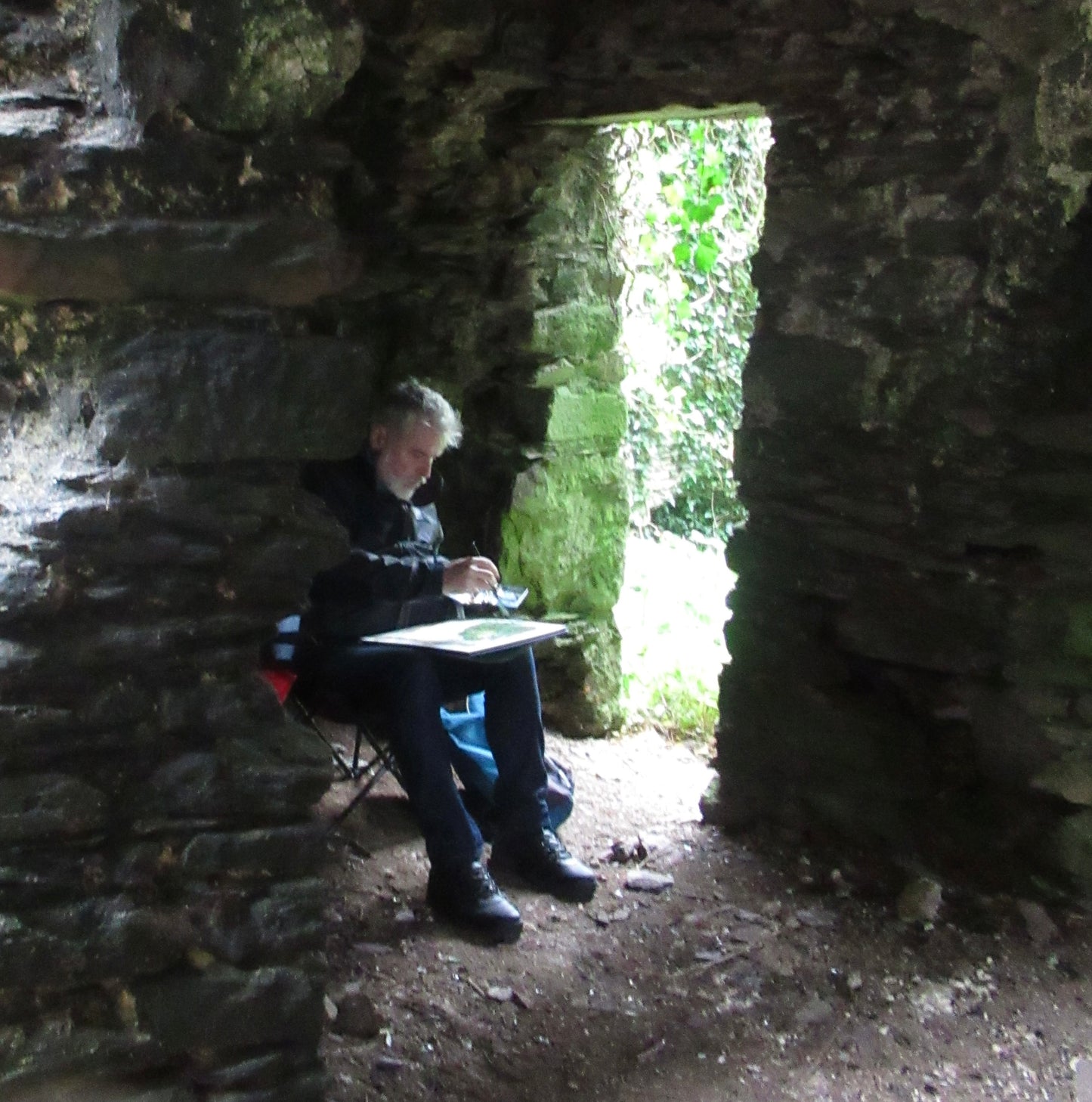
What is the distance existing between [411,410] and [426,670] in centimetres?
68

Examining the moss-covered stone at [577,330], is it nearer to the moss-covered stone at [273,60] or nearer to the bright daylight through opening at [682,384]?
the bright daylight through opening at [682,384]

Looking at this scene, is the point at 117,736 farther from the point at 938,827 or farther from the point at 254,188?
the point at 938,827

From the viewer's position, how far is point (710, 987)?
2.96 metres

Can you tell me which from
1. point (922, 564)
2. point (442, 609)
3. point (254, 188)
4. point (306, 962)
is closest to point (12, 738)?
point (306, 962)

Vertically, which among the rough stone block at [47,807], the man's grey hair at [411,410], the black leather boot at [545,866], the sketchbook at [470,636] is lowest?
the black leather boot at [545,866]

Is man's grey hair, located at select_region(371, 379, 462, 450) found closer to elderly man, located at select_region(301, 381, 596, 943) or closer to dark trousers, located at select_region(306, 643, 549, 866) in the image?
elderly man, located at select_region(301, 381, 596, 943)

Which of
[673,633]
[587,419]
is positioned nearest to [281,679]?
[587,419]

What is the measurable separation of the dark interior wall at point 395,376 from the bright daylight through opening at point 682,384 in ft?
3.68

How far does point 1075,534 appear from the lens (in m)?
3.03

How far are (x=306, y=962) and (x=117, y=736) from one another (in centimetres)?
53

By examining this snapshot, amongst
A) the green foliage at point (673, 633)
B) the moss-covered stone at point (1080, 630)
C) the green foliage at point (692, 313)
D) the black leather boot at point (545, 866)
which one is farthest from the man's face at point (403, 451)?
the green foliage at point (692, 313)

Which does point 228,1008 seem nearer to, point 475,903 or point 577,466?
point 475,903

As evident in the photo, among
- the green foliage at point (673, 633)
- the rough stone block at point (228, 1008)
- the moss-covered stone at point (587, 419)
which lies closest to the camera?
the rough stone block at point (228, 1008)

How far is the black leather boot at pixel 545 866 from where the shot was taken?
10.9 ft
